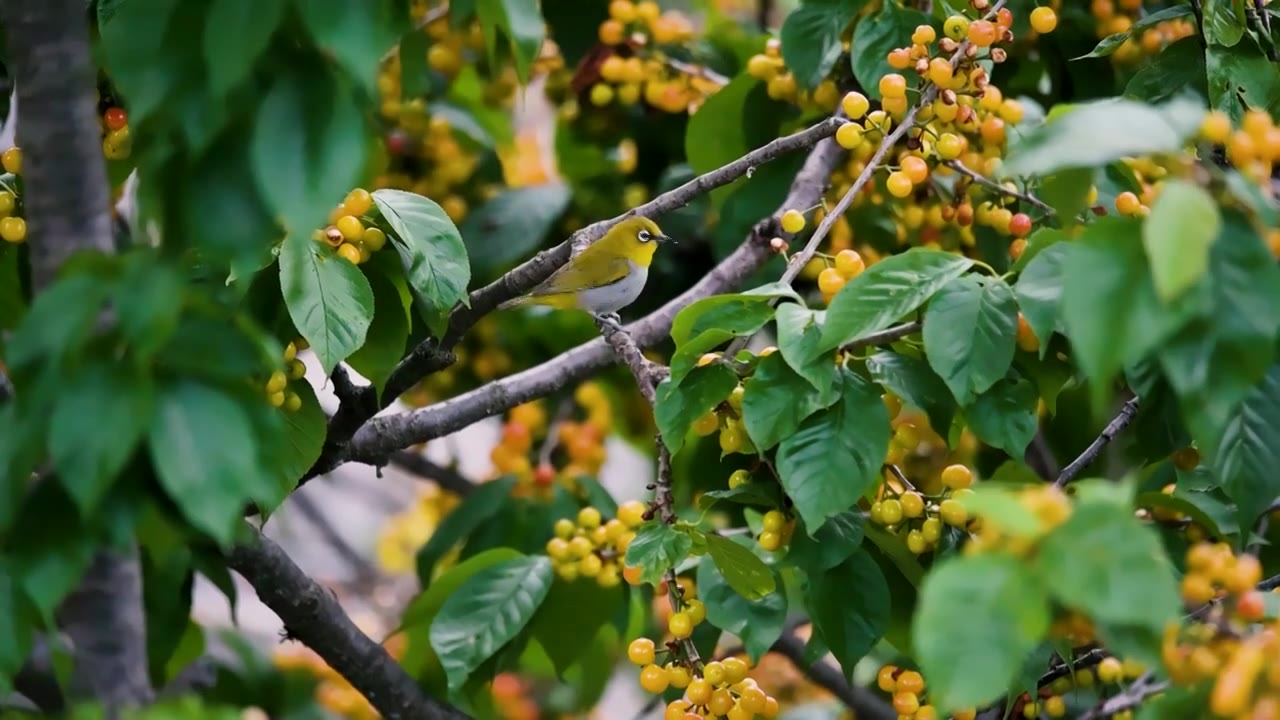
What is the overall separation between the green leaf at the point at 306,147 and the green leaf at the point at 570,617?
0.83 meters

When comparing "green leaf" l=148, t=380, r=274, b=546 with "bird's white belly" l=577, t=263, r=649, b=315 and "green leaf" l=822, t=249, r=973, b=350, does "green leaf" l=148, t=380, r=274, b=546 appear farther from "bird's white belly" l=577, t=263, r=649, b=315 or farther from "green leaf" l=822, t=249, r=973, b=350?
"bird's white belly" l=577, t=263, r=649, b=315

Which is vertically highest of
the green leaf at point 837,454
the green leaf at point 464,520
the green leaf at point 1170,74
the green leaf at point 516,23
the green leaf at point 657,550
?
the green leaf at point 516,23

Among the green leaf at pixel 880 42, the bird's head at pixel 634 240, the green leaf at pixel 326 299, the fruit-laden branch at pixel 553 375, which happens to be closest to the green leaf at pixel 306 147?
the green leaf at pixel 326 299

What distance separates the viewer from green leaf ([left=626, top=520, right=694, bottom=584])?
102cm

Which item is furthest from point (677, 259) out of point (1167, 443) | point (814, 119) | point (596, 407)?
point (1167, 443)

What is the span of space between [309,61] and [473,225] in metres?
1.32

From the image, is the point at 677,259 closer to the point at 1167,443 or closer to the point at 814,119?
the point at 814,119

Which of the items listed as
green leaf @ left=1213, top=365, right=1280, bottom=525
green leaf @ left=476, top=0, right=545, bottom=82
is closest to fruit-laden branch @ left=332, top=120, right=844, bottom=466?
green leaf @ left=476, top=0, right=545, bottom=82

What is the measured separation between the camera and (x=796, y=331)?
976mm

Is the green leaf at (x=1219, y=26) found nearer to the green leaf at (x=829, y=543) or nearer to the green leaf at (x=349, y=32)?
the green leaf at (x=829, y=543)

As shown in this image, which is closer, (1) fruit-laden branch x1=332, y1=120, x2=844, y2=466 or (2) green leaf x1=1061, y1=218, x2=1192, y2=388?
(2) green leaf x1=1061, y1=218, x2=1192, y2=388

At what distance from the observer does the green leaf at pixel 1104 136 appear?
2.12ft

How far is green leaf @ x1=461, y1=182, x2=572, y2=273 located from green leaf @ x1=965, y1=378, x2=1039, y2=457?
1.03 meters

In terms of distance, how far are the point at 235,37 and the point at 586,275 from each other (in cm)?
99
